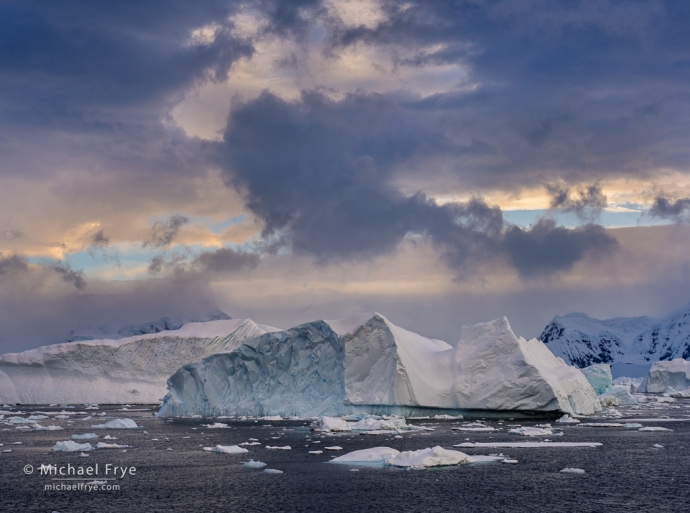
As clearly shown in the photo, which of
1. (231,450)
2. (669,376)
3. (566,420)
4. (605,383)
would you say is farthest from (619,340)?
(231,450)

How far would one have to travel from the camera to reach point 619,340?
18550cm

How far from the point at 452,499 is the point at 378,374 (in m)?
25.7

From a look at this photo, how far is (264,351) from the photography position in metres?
45.4

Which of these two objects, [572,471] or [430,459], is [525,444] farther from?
[430,459]

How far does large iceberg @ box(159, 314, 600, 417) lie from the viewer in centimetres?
4006

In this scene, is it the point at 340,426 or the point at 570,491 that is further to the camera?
the point at 340,426

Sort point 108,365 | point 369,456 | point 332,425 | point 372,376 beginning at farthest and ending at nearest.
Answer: point 108,365 < point 372,376 < point 332,425 < point 369,456

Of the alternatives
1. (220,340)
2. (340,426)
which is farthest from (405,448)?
(220,340)

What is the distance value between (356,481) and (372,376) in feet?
77.2

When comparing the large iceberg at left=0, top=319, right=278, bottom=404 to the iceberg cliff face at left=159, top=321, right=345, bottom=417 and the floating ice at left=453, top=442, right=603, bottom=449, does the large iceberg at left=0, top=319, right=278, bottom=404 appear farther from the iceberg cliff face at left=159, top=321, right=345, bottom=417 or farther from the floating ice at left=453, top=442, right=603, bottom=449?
the floating ice at left=453, top=442, right=603, bottom=449

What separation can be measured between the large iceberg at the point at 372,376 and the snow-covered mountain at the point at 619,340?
13635cm

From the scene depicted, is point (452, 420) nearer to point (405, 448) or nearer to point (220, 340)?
point (405, 448)

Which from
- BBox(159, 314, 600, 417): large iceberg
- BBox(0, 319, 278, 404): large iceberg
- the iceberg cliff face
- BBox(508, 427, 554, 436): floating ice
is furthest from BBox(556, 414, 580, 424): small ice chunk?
BBox(0, 319, 278, 404): large iceberg

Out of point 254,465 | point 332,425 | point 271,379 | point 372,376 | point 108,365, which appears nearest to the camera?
point 254,465
